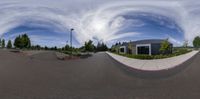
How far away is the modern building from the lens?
21.8 ft

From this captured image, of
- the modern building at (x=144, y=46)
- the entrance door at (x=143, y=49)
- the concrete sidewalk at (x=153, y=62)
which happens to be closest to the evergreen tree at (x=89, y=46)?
the concrete sidewalk at (x=153, y=62)

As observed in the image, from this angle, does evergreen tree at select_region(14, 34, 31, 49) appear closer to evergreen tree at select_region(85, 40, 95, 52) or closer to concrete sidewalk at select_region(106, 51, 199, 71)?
evergreen tree at select_region(85, 40, 95, 52)

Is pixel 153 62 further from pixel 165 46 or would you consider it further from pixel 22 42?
pixel 22 42

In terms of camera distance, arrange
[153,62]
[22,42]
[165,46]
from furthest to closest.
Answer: [153,62], [22,42], [165,46]

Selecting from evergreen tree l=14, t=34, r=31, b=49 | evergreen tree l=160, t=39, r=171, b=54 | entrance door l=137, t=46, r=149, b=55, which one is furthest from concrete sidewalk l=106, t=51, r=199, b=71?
evergreen tree l=14, t=34, r=31, b=49

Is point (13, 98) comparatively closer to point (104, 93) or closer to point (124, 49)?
point (104, 93)

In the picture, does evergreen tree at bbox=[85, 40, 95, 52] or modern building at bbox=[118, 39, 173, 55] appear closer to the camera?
modern building at bbox=[118, 39, 173, 55]

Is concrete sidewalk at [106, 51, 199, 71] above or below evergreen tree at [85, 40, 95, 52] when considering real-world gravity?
below

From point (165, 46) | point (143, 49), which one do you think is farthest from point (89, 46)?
point (165, 46)

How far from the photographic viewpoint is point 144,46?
6906 mm

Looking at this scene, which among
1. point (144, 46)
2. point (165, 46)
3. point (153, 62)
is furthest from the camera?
point (153, 62)

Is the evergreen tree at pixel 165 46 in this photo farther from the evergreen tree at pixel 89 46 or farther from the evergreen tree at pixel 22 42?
the evergreen tree at pixel 22 42

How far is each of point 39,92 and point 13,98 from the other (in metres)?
0.96

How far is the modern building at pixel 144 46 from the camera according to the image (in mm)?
6648
